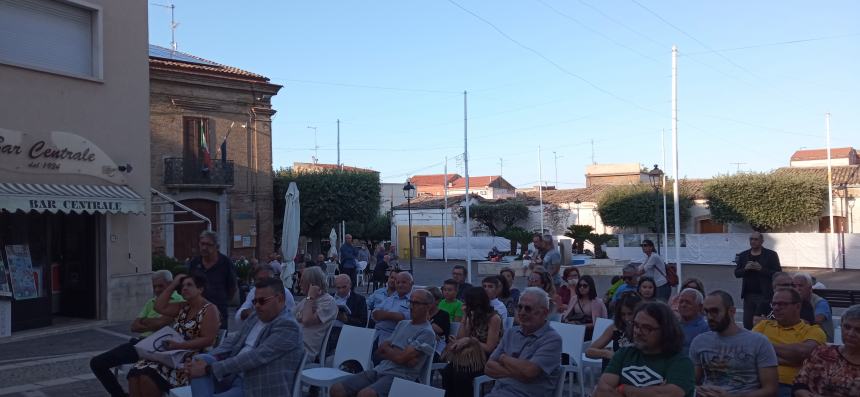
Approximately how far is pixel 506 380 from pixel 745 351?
4.96 ft

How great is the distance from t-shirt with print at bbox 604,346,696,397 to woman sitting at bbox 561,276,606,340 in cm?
390

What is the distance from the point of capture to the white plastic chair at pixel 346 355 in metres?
6.21

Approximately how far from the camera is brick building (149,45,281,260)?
2278 centimetres

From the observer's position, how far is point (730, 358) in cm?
447

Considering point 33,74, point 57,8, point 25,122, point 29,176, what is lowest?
point 29,176

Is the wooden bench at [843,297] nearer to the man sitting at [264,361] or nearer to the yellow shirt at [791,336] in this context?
the yellow shirt at [791,336]

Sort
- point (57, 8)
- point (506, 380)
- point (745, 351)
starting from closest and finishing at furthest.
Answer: point (745, 351) → point (506, 380) → point (57, 8)

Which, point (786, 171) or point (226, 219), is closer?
point (226, 219)

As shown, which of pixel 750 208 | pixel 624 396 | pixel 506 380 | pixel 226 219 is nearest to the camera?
pixel 624 396

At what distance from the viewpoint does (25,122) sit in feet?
38.3

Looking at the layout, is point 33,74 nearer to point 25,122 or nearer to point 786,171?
point 25,122

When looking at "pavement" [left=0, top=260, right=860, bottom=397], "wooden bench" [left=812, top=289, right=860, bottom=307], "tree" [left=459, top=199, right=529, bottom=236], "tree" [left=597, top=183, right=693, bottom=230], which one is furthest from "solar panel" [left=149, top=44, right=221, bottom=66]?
"tree" [left=459, top=199, right=529, bottom=236]

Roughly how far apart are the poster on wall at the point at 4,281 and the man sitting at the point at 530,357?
31.5ft

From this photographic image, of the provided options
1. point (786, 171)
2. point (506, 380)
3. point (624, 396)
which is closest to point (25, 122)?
point (506, 380)
